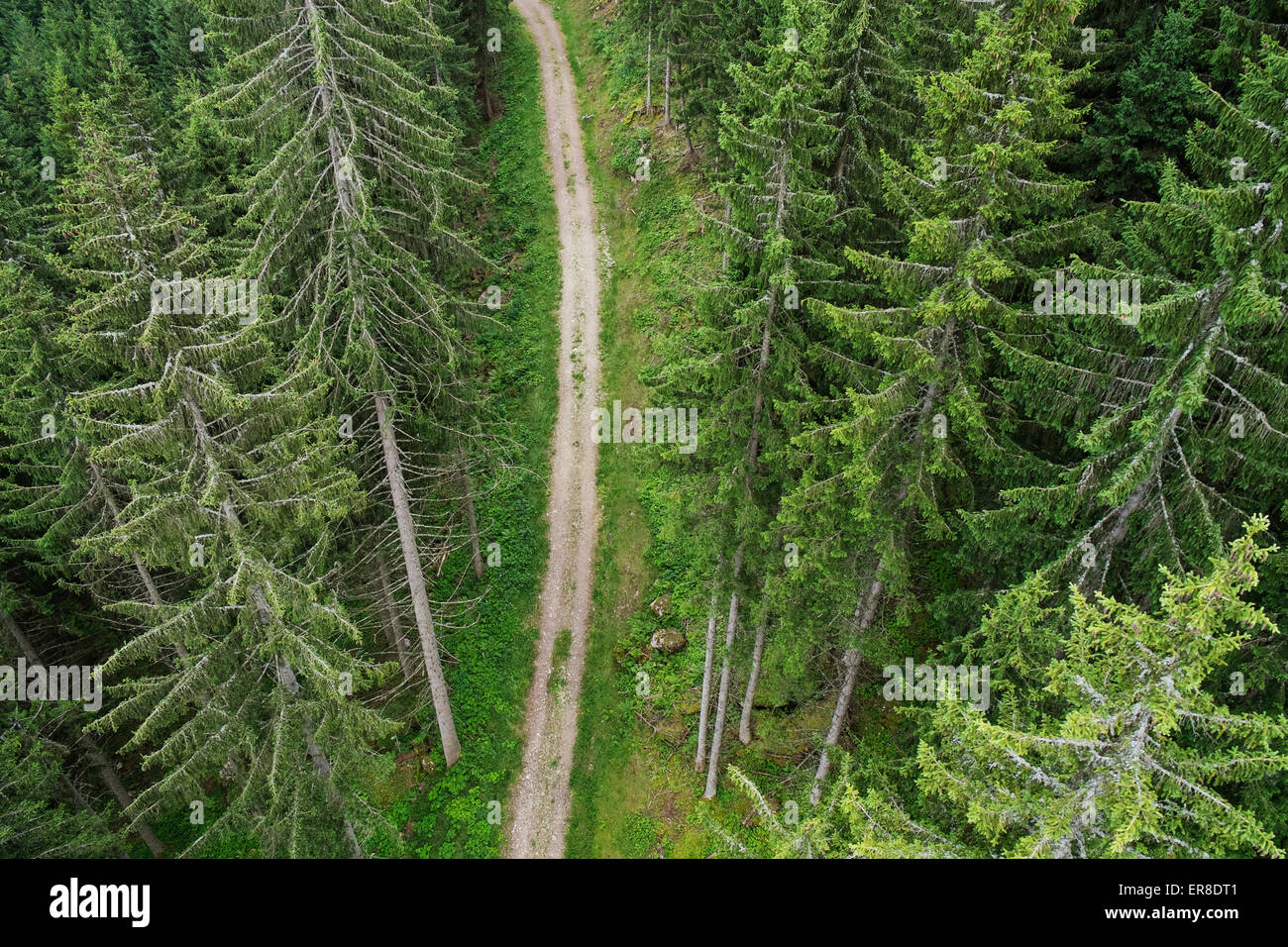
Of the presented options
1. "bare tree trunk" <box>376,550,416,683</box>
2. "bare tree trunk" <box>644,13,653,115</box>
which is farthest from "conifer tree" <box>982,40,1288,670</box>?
"bare tree trunk" <box>644,13,653,115</box>

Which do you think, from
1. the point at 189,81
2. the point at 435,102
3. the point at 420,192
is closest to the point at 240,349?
the point at 420,192

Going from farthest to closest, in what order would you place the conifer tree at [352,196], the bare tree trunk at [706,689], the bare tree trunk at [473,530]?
the bare tree trunk at [473,530], the bare tree trunk at [706,689], the conifer tree at [352,196]

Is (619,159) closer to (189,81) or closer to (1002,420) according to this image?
(189,81)
